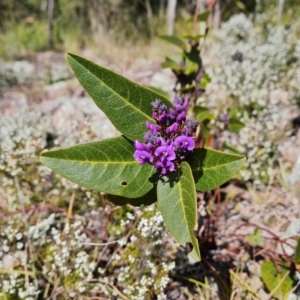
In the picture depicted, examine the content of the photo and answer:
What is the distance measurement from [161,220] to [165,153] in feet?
1.57

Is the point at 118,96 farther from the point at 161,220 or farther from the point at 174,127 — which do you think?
the point at 161,220

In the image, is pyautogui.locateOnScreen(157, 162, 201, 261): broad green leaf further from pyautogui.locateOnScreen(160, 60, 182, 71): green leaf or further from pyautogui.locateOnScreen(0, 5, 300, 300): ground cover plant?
pyautogui.locateOnScreen(160, 60, 182, 71): green leaf

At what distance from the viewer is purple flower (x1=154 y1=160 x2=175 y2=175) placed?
1.09 meters

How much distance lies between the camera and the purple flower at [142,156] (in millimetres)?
1083

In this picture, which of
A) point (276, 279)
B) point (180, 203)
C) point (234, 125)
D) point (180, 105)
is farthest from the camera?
point (234, 125)

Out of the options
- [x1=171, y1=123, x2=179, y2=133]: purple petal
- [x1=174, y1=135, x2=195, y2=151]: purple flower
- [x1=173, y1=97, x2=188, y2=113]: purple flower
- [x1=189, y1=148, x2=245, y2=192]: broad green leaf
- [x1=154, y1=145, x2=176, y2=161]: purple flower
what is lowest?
[x1=189, y1=148, x2=245, y2=192]: broad green leaf

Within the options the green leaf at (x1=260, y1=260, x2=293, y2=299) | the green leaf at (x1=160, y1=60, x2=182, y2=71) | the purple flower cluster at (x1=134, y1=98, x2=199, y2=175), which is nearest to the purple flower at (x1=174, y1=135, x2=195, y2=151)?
the purple flower cluster at (x1=134, y1=98, x2=199, y2=175)

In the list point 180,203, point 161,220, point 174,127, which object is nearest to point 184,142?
point 174,127

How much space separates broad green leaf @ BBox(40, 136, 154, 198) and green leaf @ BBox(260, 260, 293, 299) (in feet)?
2.27

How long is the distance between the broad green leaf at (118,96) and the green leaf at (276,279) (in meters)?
0.79

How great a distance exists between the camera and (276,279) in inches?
58.2

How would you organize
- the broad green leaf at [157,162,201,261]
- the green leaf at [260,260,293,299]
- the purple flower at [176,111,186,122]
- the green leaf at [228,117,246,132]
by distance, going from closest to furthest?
the broad green leaf at [157,162,201,261]
the purple flower at [176,111,186,122]
the green leaf at [260,260,293,299]
the green leaf at [228,117,246,132]

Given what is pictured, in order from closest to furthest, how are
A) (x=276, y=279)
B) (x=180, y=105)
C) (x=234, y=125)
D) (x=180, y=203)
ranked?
(x=180, y=203) < (x=180, y=105) < (x=276, y=279) < (x=234, y=125)

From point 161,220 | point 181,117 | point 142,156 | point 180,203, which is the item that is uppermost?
point 181,117
